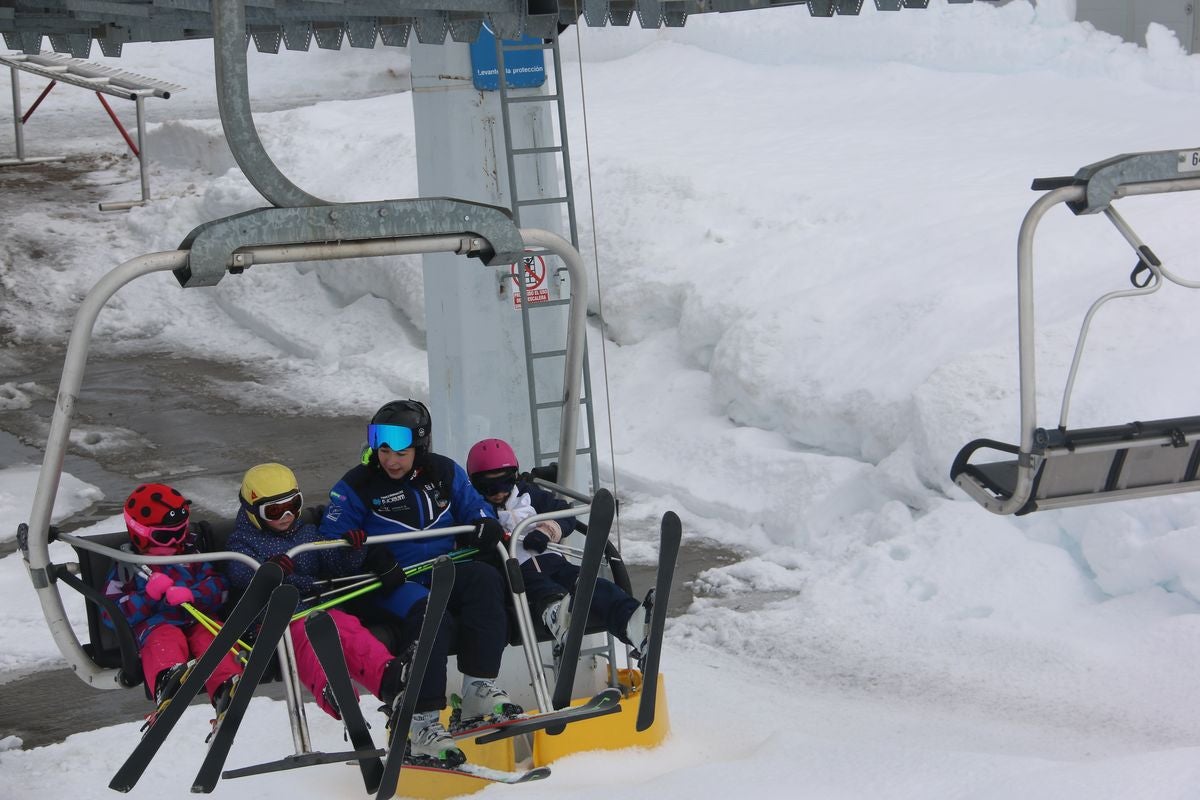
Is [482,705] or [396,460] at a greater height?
[396,460]

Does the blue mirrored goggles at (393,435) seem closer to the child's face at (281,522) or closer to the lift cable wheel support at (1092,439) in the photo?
the child's face at (281,522)

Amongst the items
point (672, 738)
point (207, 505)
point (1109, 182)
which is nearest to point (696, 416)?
point (207, 505)

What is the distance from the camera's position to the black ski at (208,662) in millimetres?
3920

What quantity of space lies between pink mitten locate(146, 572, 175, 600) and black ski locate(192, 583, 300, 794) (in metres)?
0.59

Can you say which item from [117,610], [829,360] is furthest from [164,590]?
[829,360]

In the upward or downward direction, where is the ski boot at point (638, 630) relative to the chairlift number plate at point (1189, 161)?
downward

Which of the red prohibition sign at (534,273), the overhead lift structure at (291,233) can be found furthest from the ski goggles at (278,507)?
the red prohibition sign at (534,273)

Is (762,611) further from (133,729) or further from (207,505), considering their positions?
(207,505)

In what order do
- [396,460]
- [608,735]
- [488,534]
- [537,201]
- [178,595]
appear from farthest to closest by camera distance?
[537,201] → [608,735] → [396,460] → [488,534] → [178,595]

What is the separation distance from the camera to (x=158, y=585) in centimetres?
452

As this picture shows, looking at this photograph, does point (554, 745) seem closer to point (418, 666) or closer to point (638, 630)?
point (638, 630)

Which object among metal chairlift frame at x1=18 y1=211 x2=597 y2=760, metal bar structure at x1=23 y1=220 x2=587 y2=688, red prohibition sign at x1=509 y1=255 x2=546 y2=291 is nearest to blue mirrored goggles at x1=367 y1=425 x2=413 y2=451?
metal chairlift frame at x1=18 y1=211 x2=597 y2=760

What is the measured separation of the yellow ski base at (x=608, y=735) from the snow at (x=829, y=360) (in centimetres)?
11

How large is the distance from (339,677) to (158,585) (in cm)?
84
